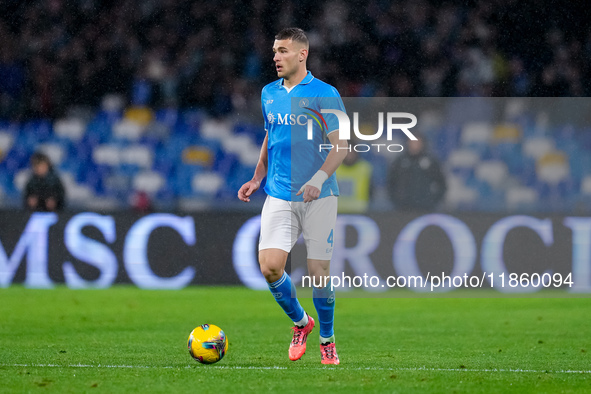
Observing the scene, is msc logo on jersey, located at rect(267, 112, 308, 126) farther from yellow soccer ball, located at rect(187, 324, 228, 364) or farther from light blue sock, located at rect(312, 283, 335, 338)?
yellow soccer ball, located at rect(187, 324, 228, 364)

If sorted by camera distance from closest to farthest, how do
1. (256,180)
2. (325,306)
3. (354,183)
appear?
(325,306), (256,180), (354,183)

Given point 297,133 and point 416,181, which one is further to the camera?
point 416,181

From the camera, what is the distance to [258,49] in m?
16.2

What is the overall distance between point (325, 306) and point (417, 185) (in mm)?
5765

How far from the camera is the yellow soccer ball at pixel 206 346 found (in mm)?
5617

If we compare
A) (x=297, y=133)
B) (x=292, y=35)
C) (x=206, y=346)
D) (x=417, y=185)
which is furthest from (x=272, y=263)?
(x=417, y=185)

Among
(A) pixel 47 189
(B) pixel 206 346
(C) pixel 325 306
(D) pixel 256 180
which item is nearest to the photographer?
(B) pixel 206 346

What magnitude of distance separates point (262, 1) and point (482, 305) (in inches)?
338

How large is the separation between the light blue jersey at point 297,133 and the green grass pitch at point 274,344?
110 cm

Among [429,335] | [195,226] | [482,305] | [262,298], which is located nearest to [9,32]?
[195,226]

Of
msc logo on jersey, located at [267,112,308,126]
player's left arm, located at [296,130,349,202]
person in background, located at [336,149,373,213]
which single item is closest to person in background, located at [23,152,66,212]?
person in background, located at [336,149,373,213]

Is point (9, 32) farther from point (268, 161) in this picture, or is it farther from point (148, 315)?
point (268, 161)

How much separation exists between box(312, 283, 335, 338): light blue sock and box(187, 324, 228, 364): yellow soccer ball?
25.0 inches

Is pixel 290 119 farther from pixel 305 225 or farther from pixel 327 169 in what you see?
pixel 305 225
